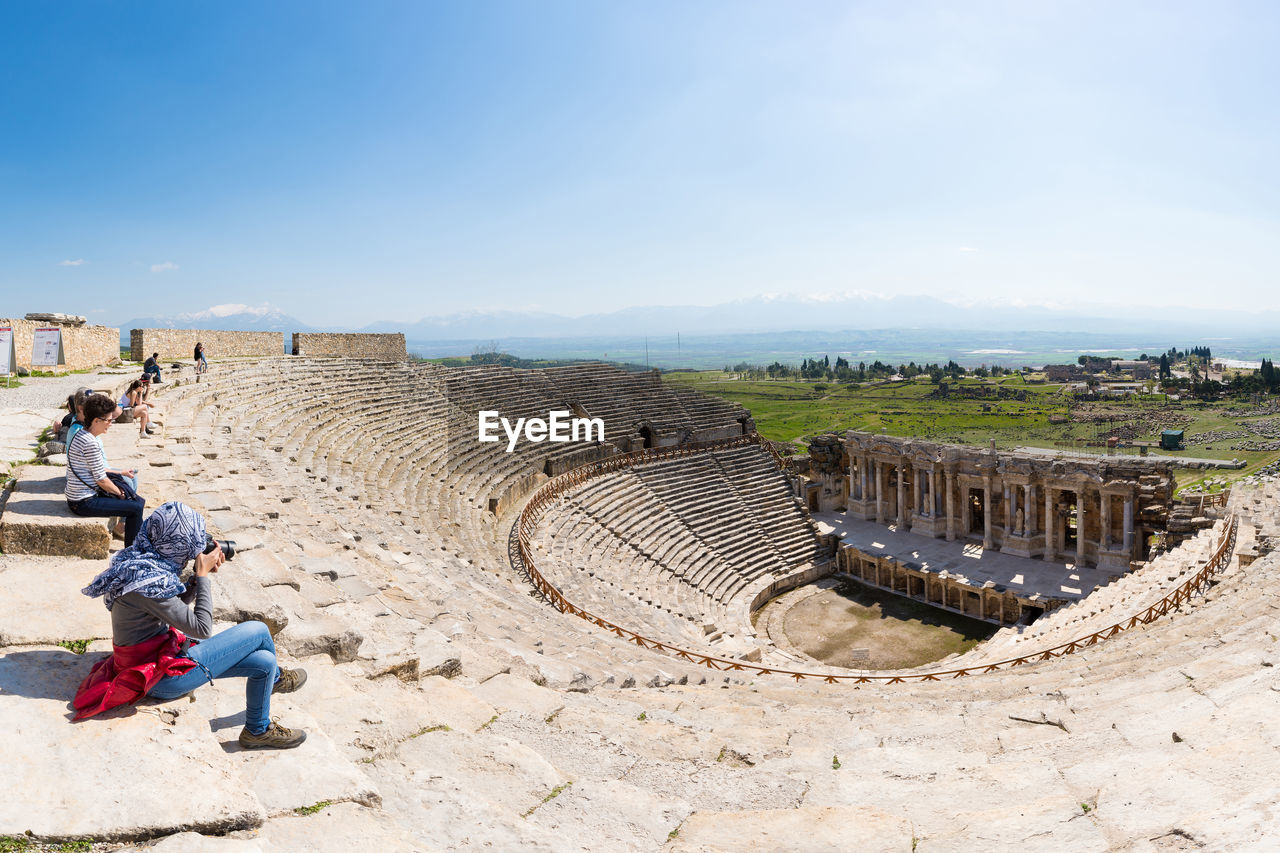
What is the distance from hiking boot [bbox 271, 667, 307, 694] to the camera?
5.00 m

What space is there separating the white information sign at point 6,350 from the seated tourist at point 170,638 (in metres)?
20.9

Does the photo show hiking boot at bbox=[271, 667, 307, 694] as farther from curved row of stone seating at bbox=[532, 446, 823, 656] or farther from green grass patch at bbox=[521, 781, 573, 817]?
curved row of stone seating at bbox=[532, 446, 823, 656]

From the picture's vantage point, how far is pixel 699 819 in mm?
4516

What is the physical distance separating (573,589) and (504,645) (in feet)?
30.4

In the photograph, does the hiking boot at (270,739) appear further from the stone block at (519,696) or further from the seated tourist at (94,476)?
the seated tourist at (94,476)

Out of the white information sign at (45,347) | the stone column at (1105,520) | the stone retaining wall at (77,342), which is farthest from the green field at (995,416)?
the white information sign at (45,347)

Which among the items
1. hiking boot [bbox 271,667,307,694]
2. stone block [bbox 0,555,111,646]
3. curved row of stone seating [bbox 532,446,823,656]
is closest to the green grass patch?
hiking boot [bbox 271,667,307,694]

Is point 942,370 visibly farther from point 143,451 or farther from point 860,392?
point 143,451

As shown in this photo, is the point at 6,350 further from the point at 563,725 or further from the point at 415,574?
the point at 563,725

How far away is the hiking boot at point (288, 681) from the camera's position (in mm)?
5000

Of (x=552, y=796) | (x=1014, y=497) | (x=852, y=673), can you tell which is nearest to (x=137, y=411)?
(x=552, y=796)

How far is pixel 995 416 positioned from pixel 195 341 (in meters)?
87.2

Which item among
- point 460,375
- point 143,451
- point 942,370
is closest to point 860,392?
point 942,370

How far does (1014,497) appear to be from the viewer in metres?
28.7
